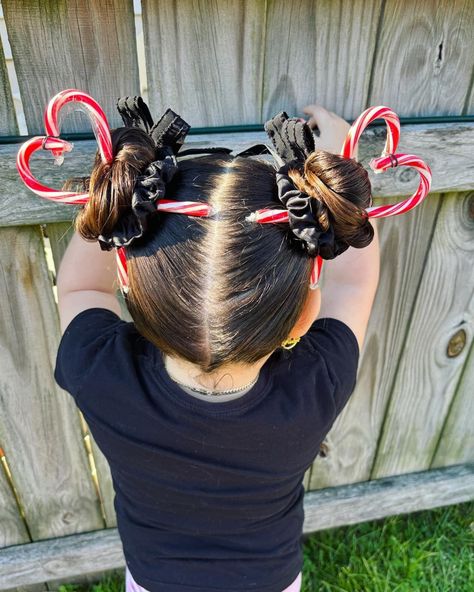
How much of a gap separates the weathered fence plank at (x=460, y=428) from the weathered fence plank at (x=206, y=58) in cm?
98

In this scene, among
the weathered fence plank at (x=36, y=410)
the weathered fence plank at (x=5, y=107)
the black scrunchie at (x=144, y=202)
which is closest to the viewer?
the black scrunchie at (x=144, y=202)

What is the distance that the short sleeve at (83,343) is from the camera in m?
1.04

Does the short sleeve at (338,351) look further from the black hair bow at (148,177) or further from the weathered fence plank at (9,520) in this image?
the weathered fence plank at (9,520)

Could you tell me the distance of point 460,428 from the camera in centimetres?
198

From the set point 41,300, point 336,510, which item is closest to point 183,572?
point 41,300

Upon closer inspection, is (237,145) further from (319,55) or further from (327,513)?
(327,513)

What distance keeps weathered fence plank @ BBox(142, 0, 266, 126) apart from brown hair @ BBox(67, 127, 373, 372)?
0.34 meters

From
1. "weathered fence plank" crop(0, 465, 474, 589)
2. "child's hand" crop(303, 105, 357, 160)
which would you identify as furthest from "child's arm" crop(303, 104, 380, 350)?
"weathered fence plank" crop(0, 465, 474, 589)

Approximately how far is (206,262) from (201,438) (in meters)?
0.33

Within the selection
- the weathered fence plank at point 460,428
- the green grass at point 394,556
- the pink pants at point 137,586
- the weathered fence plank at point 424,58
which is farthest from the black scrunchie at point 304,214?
the green grass at point 394,556

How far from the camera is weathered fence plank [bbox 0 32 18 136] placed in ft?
A: 3.57

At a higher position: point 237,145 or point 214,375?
point 237,145

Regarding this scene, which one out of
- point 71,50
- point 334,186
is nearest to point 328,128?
point 334,186

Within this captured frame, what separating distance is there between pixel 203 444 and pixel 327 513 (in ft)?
3.88
